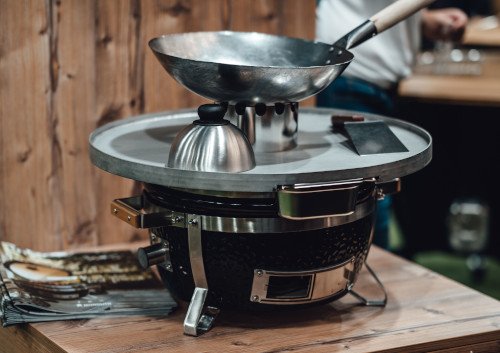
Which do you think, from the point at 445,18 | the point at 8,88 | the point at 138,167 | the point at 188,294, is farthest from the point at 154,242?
the point at 445,18

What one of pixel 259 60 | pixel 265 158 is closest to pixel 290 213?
pixel 265 158

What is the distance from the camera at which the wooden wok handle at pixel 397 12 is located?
1.73 metres

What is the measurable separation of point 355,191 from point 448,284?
1.84 ft

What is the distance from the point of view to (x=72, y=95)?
2.08 metres

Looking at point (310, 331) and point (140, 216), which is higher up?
point (140, 216)

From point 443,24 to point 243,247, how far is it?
1.71 m

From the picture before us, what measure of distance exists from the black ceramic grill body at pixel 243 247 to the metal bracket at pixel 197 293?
1 cm

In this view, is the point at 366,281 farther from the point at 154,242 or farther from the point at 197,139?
the point at 197,139

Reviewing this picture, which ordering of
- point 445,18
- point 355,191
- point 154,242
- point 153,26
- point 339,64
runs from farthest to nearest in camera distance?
point 445,18 < point 153,26 < point 154,242 < point 339,64 < point 355,191

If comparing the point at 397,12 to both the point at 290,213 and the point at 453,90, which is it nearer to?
the point at 290,213

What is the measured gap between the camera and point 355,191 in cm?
148

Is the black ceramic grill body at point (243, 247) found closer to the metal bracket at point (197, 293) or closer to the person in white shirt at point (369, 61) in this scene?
the metal bracket at point (197, 293)

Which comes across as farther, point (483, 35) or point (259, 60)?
point (483, 35)

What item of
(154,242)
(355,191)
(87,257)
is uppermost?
(355,191)
